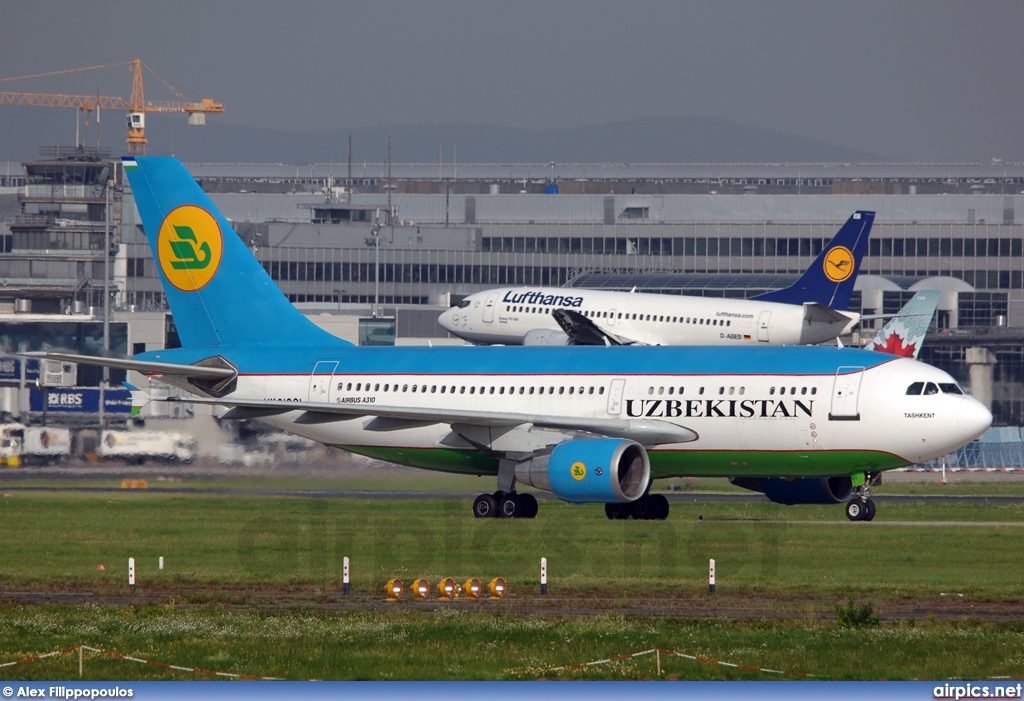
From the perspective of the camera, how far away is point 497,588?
26.1 meters

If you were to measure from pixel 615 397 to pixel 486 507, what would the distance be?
4808 millimetres

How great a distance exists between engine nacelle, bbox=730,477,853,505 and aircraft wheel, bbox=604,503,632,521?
3.72m

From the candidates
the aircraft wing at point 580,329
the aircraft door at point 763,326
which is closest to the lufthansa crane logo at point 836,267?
the aircraft door at point 763,326

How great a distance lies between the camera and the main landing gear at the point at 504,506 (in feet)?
134

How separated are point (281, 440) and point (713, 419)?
17193 mm

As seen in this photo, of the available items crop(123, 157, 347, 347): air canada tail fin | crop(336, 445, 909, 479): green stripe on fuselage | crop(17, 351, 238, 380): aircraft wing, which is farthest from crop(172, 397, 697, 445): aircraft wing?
crop(123, 157, 347, 347): air canada tail fin

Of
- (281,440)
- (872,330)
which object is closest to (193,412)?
(281,440)

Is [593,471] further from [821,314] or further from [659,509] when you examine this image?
[821,314]

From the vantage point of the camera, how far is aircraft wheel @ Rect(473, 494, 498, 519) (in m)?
41.0

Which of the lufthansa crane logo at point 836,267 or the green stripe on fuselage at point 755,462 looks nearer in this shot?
the green stripe on fuselage at point 755,462

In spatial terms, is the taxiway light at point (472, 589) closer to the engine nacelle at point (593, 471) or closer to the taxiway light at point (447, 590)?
the taxiway light at point (447, 590)

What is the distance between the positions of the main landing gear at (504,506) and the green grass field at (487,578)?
1.62 ft

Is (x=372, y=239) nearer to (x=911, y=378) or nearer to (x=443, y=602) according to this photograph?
(x=911, y=378)

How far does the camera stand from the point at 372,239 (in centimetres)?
14750
